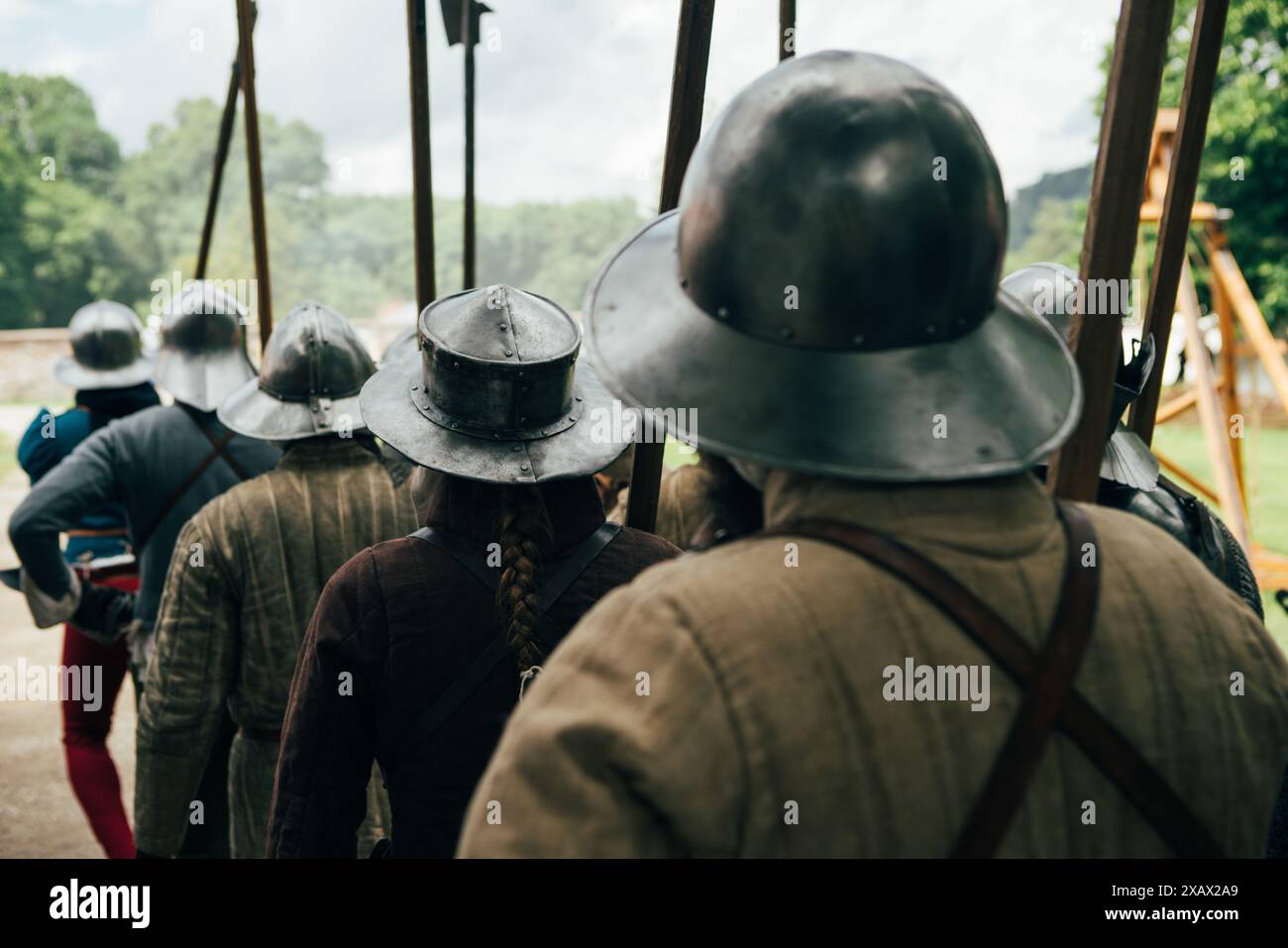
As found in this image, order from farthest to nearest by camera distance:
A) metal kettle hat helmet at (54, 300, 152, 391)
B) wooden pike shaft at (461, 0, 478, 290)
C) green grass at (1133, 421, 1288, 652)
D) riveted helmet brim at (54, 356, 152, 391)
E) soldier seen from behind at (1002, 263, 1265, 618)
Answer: green grass at (1133, 421, 1288, 652), metal kettle hat helmet at (54, 300, 152, 391), riveted helmet brim at (54, 356, 152, 391), wooden pike shaft at (461, 0, 478, 290), soldier seen from behind at (1002, 263, 1265, 618)

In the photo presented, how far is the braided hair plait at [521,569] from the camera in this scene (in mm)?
1828

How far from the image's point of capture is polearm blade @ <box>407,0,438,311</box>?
3.08 m

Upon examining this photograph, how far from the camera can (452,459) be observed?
2.04 meters

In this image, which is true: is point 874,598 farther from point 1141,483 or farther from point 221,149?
point 221,149

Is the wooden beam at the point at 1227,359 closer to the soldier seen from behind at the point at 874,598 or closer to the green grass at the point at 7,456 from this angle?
the soldier seen from behind at the point at 874,598

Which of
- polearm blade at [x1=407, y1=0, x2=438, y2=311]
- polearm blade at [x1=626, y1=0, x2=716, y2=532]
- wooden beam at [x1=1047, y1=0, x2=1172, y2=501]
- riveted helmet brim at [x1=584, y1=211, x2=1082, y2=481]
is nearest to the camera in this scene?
riveted helmet brim at [x1=584, y1=211, x2=1082, y2=481]

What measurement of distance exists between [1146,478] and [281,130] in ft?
298

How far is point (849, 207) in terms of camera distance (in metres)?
1.10

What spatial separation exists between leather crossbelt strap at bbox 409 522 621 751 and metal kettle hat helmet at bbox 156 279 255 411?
2.86 m

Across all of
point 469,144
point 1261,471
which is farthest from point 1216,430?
point 1261,471

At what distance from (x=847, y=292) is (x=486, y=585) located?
3.25 feet

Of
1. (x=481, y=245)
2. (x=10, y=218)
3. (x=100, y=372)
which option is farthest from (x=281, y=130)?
(x=100, y=372)

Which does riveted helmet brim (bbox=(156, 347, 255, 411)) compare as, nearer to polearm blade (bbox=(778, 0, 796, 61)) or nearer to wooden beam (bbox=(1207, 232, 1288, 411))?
polearm blade (bbox=(778, 0, 796, 61))

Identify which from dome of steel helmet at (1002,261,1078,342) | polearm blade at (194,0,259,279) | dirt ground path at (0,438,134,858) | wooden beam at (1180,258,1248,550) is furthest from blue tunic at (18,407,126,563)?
wooden beam at (1180,258,1248,550)
